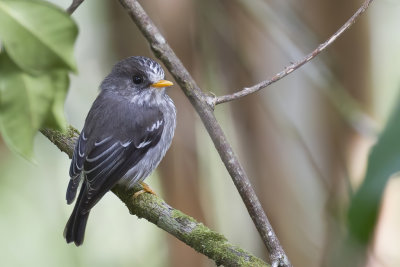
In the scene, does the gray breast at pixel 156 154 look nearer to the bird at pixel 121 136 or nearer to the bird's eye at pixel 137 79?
the bird at pixel 121 136

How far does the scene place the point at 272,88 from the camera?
4535mm

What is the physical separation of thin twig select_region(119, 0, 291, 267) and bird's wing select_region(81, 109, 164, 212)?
142 cm

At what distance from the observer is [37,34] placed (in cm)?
94

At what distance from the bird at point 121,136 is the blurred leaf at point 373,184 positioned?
146 centimetres

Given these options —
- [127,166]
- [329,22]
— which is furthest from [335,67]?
[127,166]

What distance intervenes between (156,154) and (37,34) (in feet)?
9.15

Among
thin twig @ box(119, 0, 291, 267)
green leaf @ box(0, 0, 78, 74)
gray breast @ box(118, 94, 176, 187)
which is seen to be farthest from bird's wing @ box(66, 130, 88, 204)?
green leaf @ box(0, 0, 78, 74)

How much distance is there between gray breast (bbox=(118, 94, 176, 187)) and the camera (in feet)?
11.4

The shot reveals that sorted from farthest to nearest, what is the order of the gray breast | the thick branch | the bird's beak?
the bird's beak
the gray breast
the thick branch

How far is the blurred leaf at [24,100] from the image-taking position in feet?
3.19

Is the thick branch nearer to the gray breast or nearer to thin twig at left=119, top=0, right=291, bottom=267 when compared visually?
thin twig at left=119, top=0, right=291, bottom=267

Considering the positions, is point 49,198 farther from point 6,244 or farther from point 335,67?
point 335,67

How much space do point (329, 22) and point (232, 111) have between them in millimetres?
1022

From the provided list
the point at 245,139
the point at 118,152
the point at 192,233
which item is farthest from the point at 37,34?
the point at 245,139
